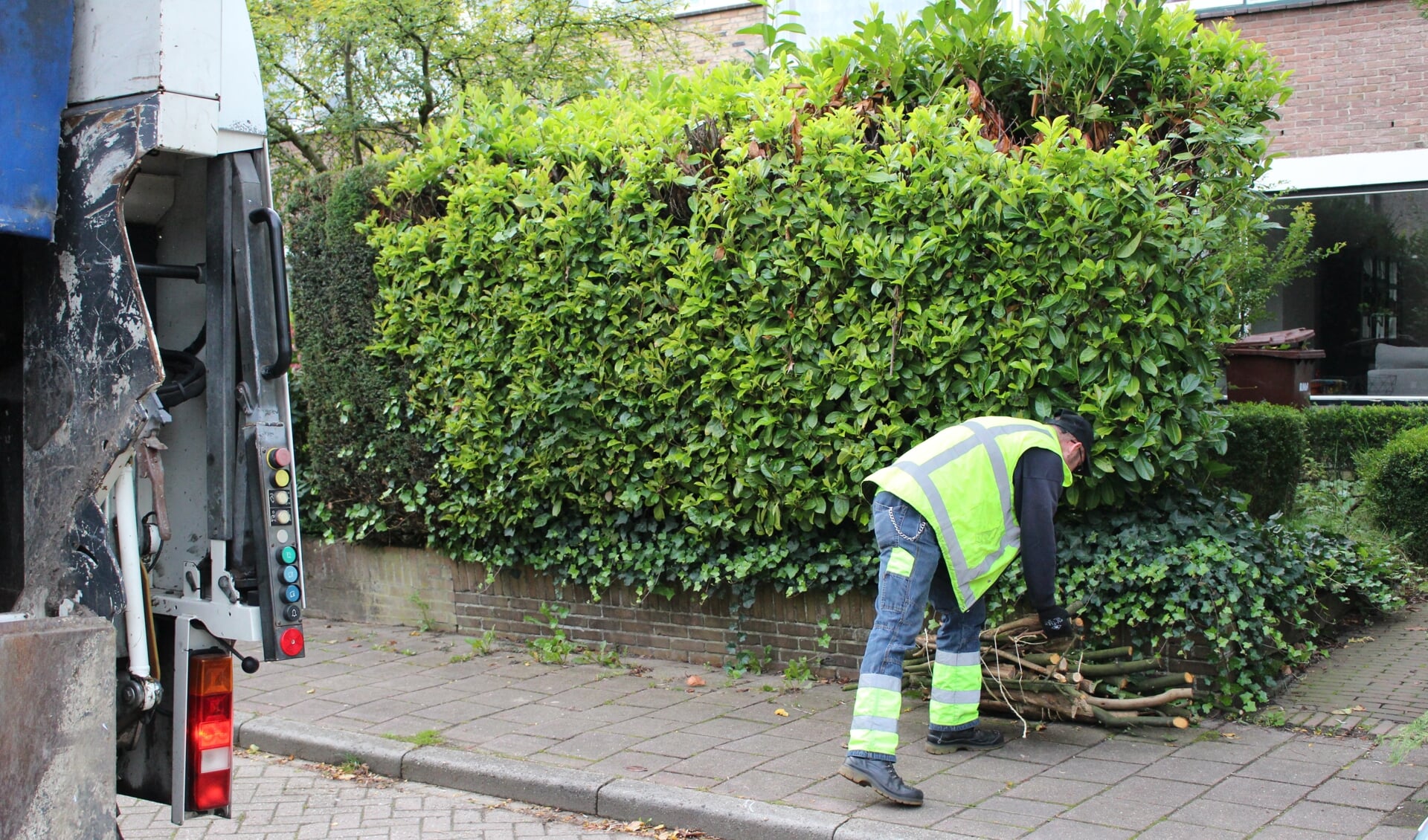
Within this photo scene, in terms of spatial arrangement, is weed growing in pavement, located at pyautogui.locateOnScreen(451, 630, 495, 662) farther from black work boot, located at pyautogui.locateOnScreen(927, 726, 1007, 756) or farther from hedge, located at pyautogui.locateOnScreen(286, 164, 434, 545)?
black work boot, located at pyautogui.locateOnScreen(927, 726, 1007, 756)

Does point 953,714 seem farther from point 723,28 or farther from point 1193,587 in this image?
point 723,28

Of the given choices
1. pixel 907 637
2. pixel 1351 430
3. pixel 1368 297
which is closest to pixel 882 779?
pixel 907 637

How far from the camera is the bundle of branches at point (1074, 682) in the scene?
5441 mm

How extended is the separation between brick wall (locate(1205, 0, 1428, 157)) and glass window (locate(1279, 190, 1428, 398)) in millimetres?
656

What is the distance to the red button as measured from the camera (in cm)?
361

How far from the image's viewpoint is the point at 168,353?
385 centimetres

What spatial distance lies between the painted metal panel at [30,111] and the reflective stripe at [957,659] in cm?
376

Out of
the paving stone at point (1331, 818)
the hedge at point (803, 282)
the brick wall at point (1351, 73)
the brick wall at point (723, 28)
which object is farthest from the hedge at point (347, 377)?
the brick wall at point (1351, 73)

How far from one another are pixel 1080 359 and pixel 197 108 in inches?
150

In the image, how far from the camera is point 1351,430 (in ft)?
34.9

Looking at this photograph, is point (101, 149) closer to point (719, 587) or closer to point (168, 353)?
point (168, 353)

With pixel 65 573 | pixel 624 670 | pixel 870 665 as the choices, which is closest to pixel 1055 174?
pixel 870 665

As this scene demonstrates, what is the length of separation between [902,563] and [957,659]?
0.69 m

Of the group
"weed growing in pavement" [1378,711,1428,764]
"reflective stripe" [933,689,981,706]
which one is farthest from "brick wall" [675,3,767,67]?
"weed growing in pavement" [1378,711,1428,764]
